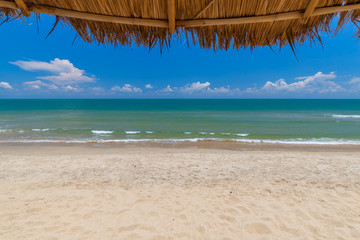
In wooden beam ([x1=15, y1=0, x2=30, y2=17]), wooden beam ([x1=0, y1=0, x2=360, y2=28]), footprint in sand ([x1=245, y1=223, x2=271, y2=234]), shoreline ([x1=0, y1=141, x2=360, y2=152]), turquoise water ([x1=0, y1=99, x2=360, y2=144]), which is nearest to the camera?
wooden beam ([x1=15, y1=0, x2=30, y2=17])

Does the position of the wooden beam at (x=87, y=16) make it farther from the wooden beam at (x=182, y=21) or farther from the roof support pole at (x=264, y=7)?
the roof support pole at (x=264, y=7)

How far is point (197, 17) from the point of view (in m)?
1.62

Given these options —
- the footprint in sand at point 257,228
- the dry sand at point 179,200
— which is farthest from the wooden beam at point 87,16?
the footprint in sand at point 257,228

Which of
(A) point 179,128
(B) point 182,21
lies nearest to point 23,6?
(B) point 182,21

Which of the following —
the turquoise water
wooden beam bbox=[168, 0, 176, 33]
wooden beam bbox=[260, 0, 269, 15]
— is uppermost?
wooden beam bbox=[260, 0, 269, 15]

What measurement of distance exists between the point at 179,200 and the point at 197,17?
282 centimetres

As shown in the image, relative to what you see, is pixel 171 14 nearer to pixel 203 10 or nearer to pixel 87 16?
pixel 203 10

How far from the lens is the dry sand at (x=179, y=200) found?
2.38m

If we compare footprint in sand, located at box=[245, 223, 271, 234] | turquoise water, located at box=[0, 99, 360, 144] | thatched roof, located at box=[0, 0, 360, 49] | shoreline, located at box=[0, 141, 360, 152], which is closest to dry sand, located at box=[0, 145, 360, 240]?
footprint in sand, located at box=[245, 223, 271, 234]

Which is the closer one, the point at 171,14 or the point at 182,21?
the point at 171,14

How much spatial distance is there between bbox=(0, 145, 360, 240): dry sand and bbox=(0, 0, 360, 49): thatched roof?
237 centimetres

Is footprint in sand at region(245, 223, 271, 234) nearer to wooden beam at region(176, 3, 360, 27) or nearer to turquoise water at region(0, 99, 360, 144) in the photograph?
wooden beam at region(176, 3, 360, 27)

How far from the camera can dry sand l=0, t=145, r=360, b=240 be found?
238 cm

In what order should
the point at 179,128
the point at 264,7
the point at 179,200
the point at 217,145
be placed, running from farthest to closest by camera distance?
the point at 179,128 < the point at 217,145 < the point at 179,200 < the point at 264,7
